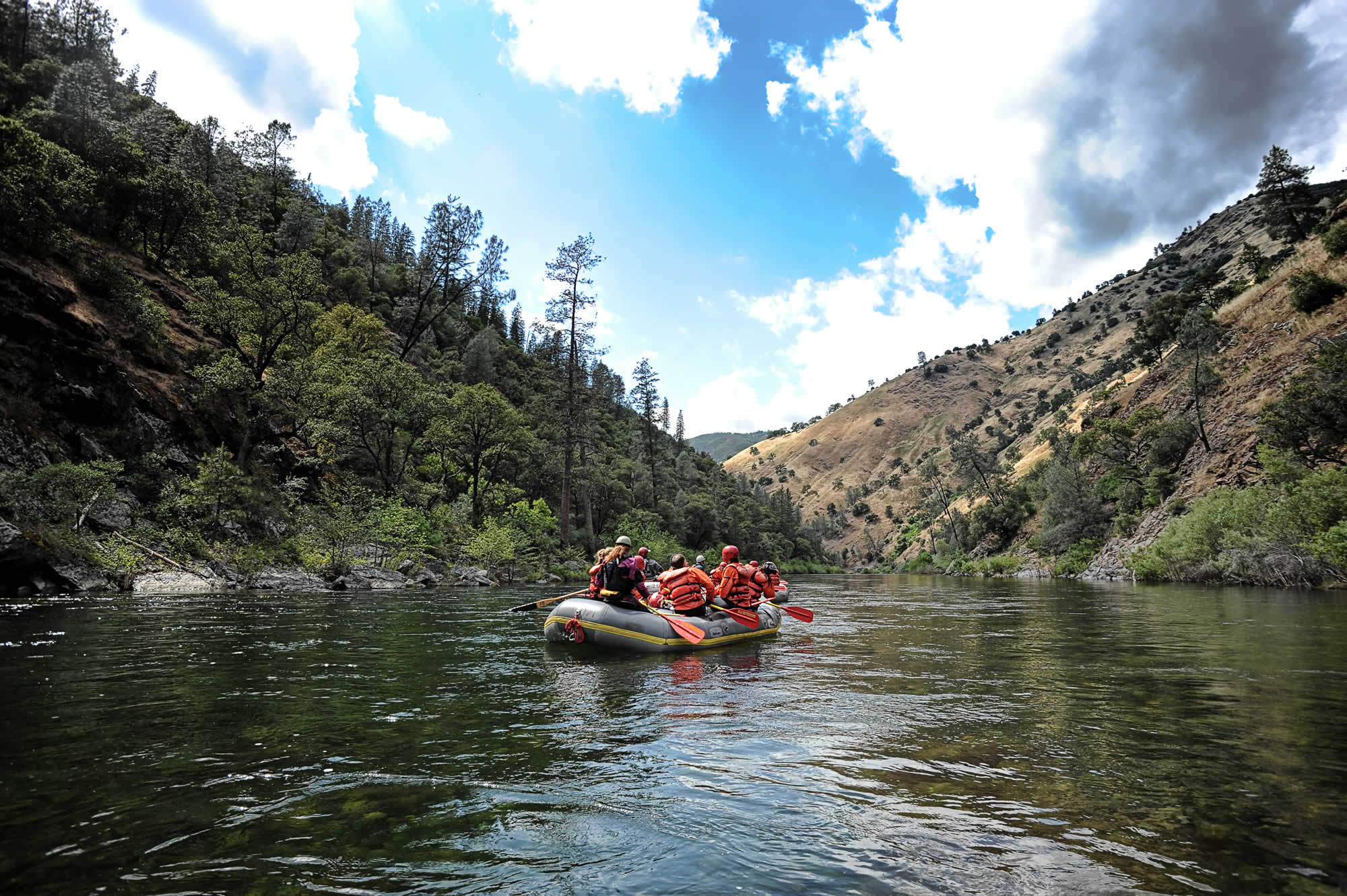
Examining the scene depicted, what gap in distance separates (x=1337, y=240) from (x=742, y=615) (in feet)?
146

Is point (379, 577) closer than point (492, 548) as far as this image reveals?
Yes

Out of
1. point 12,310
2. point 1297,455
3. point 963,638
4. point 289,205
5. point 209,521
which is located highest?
point 289,205

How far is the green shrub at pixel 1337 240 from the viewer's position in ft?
115

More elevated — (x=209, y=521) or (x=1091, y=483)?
(x=1091, y=483)

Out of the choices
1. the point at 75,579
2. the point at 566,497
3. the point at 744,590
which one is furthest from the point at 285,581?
the point at 744,590

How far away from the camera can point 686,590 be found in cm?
1201

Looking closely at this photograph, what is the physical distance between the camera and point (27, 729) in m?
5.08

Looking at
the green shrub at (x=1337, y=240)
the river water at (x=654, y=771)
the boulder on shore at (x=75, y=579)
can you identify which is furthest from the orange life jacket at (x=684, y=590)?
the green shrub at (x=1337, y=240)

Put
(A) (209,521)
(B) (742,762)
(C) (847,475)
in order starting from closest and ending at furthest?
(B) (742,762) < (A) (209,521) < (C) (847,475)

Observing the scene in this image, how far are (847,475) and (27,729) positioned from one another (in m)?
142

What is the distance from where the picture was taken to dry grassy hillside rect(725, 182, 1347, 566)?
1414 inches

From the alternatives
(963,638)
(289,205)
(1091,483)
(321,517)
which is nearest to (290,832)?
(963,638)

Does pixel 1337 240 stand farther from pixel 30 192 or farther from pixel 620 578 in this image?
pixel 30 192

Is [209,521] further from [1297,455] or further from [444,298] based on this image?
[1297,455]
